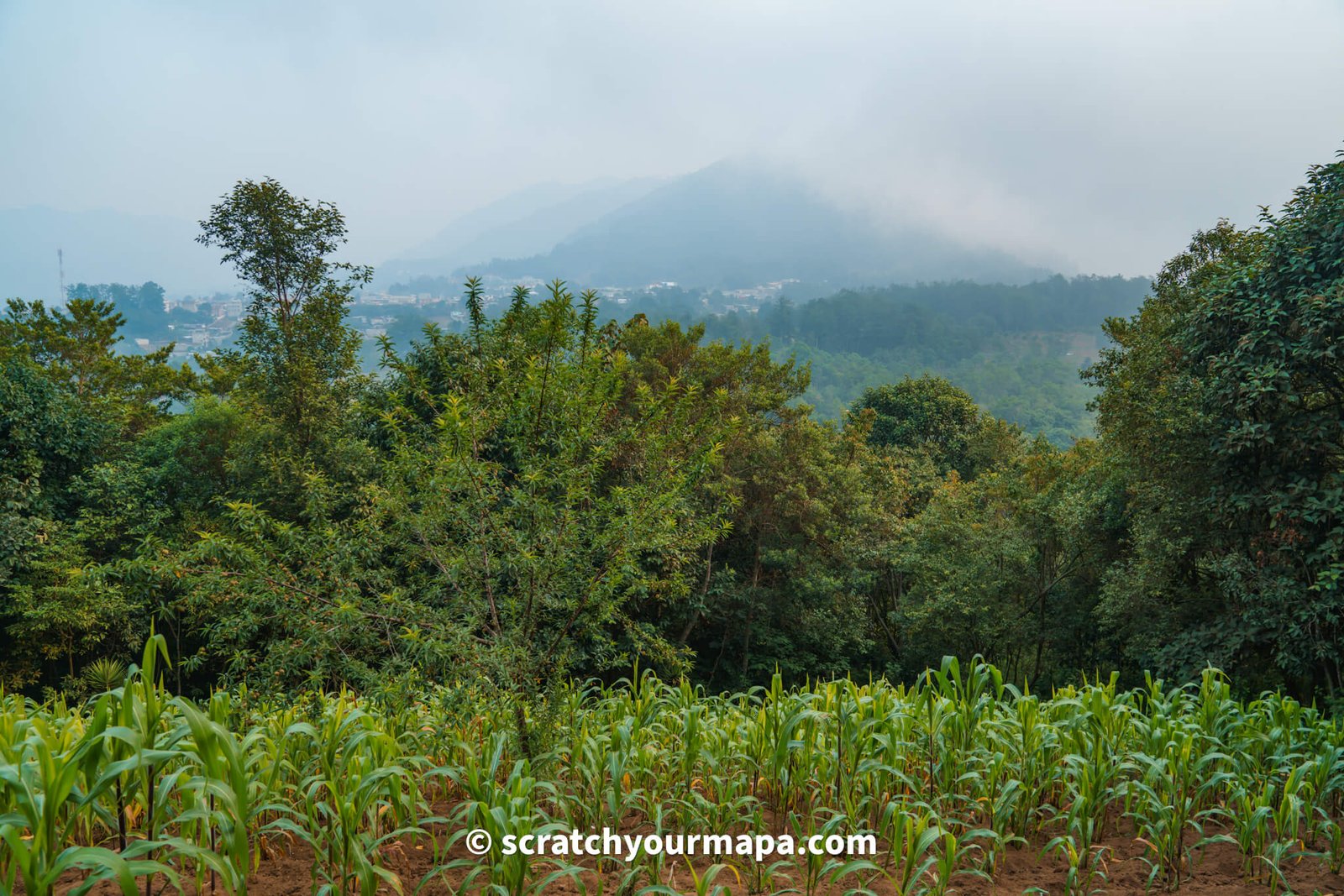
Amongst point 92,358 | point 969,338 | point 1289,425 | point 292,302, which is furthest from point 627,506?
point 969,338

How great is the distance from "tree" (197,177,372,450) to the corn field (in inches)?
321

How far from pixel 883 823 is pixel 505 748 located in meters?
1.55

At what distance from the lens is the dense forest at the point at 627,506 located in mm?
3039

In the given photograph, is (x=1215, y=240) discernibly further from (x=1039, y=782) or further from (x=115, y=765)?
(x=115, y=765)

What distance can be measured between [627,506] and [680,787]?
110 centimetres

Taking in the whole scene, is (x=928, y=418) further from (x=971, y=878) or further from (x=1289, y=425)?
(x=971, y=878)

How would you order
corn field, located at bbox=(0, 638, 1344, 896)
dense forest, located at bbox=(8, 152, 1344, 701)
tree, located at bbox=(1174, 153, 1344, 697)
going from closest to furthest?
corn field, located at bbox=(0, 638, 1344, 896), dense forest, located at bbox=(8, 152, 1344, 701), tree, located at bbox=(1174, 153, 1344, 697)

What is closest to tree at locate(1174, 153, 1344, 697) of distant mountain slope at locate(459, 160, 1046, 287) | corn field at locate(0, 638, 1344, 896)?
corn field at locate(0, 638, 1344, 896)

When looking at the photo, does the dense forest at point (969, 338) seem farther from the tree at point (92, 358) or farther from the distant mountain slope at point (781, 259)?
the distant mountain slope at point (781, 259)

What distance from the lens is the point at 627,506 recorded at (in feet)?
10.3

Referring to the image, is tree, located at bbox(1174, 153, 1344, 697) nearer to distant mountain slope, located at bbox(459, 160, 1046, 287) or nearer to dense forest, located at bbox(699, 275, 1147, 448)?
dense forest, located at bbox(699, 275, 1147, 448)

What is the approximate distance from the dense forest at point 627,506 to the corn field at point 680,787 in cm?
35

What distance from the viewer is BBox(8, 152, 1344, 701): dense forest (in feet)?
9.97

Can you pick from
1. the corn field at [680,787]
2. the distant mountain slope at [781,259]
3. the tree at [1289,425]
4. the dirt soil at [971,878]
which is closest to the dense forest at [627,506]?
the tree at [1289,425]
